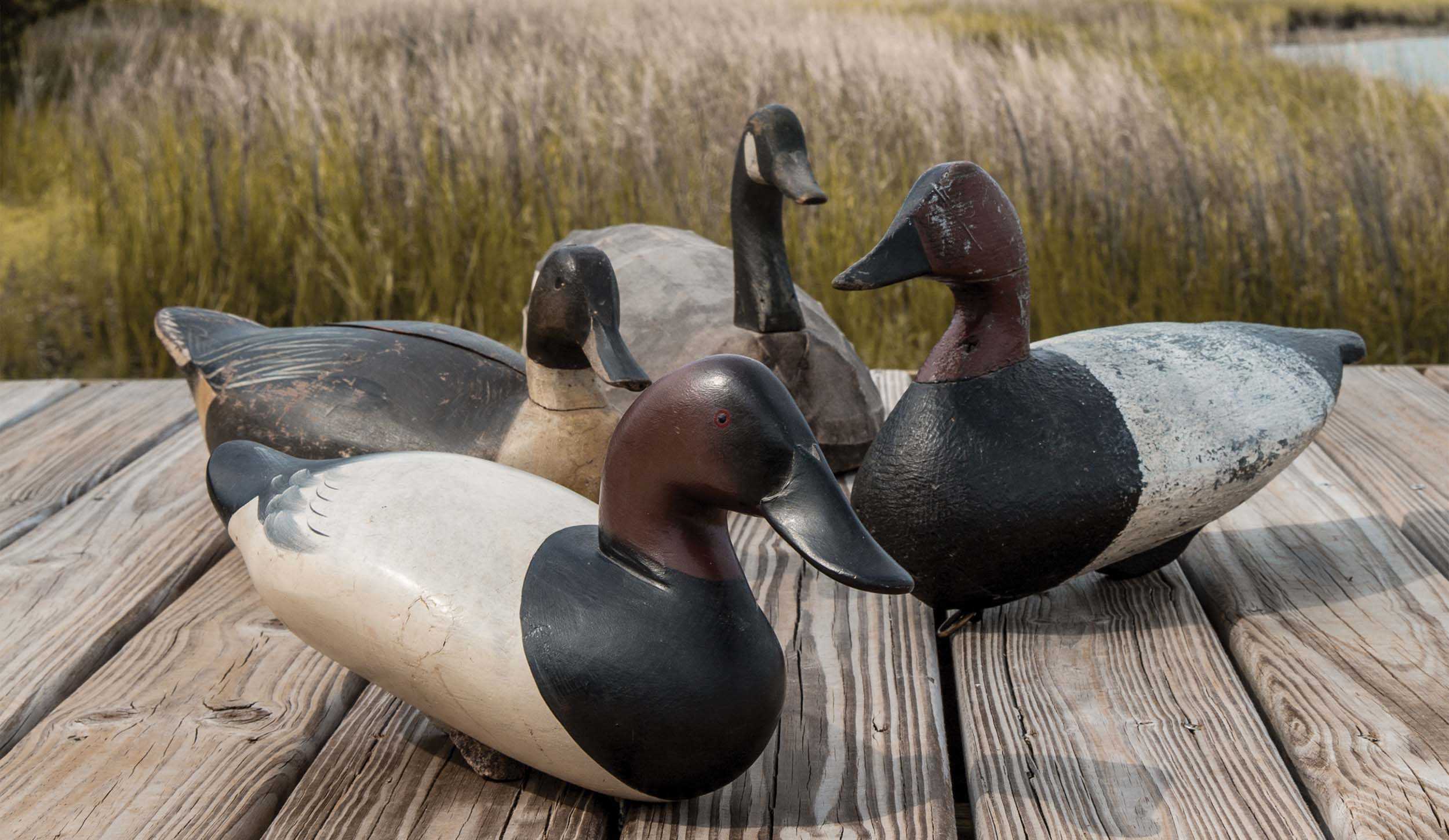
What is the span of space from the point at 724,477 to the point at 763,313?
1315mm

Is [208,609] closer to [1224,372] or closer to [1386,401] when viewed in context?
[1224,372]

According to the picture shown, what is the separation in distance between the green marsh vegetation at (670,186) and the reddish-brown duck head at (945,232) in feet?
7.04

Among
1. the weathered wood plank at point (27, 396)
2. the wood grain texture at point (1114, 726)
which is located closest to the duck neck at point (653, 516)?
the wood grain texture at point (1114, 726)

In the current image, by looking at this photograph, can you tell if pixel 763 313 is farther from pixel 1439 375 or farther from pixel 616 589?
pixel 1439 375

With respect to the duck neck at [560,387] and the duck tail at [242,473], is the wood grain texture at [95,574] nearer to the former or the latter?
the duck tail at [242,473]

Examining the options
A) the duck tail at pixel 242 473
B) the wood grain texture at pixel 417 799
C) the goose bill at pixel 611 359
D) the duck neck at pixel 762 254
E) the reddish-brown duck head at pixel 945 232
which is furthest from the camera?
the duck neck at pixel 762 254

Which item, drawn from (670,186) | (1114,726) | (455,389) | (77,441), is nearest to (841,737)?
(1114,726)

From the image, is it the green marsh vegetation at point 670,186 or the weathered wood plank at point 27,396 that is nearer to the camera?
the weathered wood plank at point 27,396

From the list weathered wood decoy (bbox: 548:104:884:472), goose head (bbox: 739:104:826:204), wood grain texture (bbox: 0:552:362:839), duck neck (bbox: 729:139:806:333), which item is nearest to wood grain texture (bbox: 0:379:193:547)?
wood grain texture (bbox: 0:552:362:839)

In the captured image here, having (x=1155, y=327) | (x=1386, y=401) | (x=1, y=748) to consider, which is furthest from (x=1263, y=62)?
(x=1, y=748)

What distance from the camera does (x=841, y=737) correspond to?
5.39ft

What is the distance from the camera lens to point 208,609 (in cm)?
206

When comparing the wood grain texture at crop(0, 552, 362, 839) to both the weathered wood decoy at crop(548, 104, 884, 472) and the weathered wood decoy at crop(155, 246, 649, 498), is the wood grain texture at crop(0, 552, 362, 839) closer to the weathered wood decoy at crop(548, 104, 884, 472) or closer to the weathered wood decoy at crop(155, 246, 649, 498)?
the weathered wood decoy at crop(155, 246, 649, 498)

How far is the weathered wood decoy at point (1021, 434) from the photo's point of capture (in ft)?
5.90
